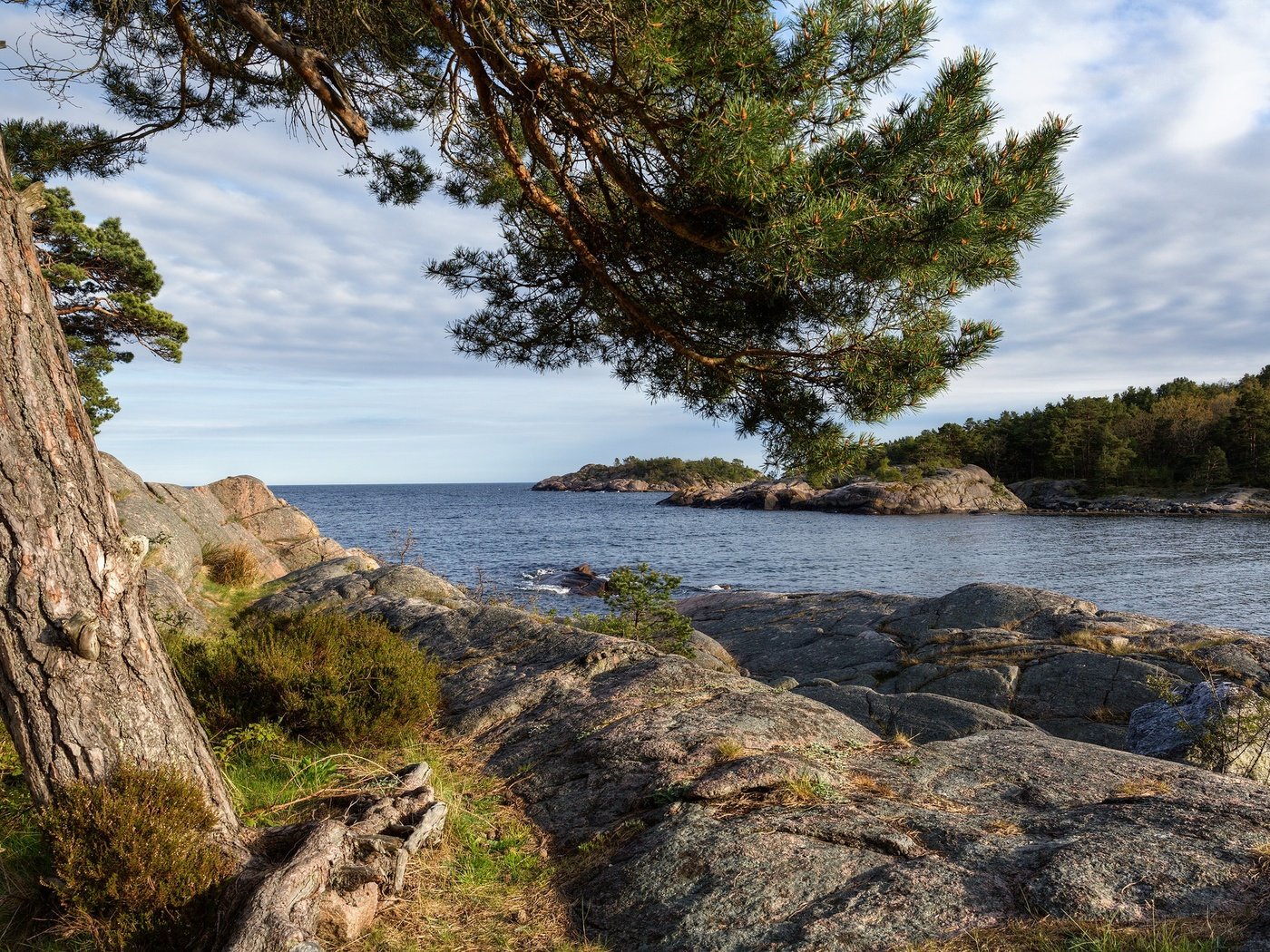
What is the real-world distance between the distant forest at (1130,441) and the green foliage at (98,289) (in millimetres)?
69471

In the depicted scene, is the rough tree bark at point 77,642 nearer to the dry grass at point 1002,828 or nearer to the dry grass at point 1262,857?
the dry grass at point 1002,828

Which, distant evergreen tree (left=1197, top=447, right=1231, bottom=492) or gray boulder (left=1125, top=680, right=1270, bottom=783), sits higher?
distant evergreen tree (left=1197, top=447, right=1231, bottom=492)

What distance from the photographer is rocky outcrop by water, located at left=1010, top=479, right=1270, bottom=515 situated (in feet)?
211

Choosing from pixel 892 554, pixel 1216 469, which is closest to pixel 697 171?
pixel 892 554

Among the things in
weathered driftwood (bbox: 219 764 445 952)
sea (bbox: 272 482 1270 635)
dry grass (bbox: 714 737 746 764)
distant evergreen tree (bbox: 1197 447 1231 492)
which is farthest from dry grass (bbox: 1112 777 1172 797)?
distant evergreen tree (bbox: 1197 447 1231 492)

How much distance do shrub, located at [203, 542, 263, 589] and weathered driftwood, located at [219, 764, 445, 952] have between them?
12306 mm

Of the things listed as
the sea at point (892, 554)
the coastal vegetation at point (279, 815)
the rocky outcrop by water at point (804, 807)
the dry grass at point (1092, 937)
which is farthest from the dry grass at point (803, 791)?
the sea at point (892, 554)

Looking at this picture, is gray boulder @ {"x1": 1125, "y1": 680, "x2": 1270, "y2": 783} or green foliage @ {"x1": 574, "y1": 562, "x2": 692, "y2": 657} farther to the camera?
green foliage @ {"x1": 574, "y1": 562, "x2": 692, "y2": 657}

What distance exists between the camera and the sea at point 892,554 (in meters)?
26.0

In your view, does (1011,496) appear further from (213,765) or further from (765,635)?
(213,765)

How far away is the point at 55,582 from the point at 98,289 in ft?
50.0

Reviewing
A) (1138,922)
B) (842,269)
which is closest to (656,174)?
(842,269)

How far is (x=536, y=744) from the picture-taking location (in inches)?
222

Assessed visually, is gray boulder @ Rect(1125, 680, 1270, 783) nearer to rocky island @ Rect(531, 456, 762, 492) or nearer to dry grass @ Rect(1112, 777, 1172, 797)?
dry grass @ Rect(1112, 777, 1172, 797)
